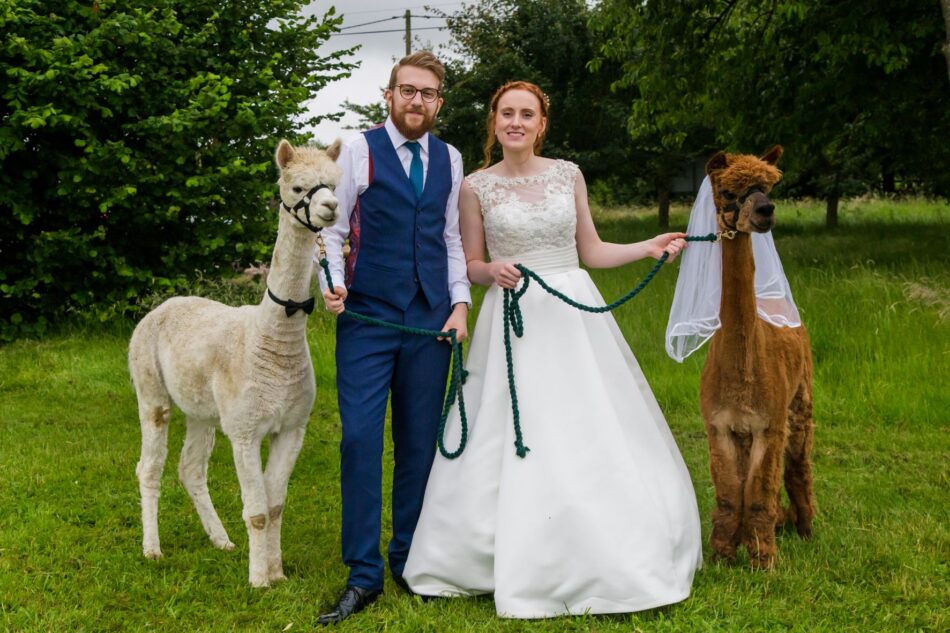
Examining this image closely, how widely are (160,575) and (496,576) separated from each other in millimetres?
1825

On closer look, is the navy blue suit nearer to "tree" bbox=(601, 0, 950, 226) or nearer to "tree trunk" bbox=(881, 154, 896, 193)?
"tree" bbox=(601, 0, 950, 226)

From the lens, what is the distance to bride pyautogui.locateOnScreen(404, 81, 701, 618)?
3.80m

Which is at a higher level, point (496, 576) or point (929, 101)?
point (929, 101)

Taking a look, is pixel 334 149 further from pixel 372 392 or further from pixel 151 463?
pixel 151 463

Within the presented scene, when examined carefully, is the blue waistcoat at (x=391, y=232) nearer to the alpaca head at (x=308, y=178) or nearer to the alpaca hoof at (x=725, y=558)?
the alpaca head at (x=308, y=178)

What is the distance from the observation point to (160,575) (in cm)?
459

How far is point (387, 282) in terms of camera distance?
13.0ft

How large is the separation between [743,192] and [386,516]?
2.91 meters

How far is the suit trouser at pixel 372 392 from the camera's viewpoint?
4.00 metres

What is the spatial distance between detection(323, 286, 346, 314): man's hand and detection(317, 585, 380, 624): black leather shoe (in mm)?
1233

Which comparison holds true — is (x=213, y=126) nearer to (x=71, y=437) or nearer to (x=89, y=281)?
(x=89, y=281)

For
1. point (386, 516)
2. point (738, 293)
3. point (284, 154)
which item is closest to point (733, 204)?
point (738, 293)

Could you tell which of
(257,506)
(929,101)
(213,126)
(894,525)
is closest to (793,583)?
(894,525)

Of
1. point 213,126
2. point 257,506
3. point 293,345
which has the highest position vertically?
point 213,126
